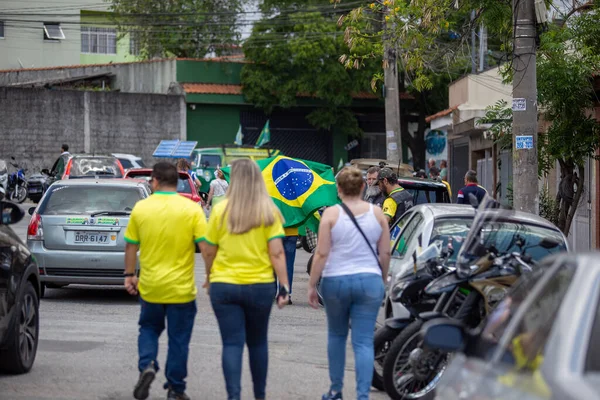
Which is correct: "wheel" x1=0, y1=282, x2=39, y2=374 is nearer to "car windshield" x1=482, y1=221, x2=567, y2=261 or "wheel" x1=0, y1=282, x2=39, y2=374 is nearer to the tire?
the tire

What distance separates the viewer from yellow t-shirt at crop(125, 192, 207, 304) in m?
7.57

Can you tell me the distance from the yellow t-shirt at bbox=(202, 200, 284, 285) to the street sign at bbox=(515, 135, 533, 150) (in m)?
6.72

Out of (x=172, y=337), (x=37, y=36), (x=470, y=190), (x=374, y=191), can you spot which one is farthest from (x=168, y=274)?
(x=37, y=36)

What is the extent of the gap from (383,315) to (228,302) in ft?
9.79

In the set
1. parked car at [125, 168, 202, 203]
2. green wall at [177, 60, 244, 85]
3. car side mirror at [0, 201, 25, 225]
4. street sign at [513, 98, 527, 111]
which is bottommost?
car side mirror at [0, 201, 25, 225]

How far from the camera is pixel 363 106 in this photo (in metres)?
46.7

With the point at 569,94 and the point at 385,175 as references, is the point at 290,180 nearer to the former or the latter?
the point at 385,175

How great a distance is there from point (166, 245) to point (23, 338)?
1980mm

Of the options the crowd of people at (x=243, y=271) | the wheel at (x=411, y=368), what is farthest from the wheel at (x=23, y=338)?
the wheel at (x=411, y=368)

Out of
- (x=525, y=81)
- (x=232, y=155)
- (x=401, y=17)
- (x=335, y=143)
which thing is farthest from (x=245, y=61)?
(x=525, y=81)

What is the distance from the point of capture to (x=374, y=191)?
1488cm

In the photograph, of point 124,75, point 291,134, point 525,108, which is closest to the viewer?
point 525,108

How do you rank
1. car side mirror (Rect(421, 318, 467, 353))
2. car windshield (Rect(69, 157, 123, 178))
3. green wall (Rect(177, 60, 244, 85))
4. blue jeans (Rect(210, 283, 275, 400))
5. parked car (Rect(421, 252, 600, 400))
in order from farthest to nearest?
green wall (Rect(177, 60, 244, 85)), car windshield (Rect(69, 157, 123, 178)), blue jeans (Rect(210, 283, 275, 400)), car side mirror (Rect(421, 318, 467, 353)), parked car (Rect(421, 252, 600, 400))

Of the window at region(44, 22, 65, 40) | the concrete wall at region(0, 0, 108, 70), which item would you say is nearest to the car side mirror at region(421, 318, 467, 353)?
the concrete wall at region(0, 0, 108, 70)
